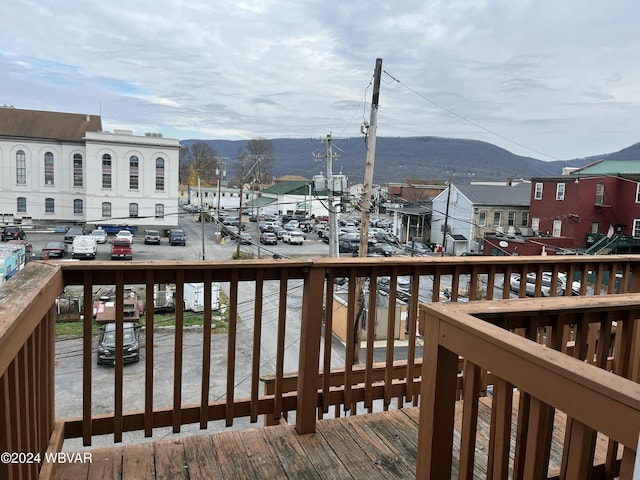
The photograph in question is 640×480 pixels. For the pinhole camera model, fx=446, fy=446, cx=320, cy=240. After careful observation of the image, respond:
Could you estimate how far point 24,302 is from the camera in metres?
1.15

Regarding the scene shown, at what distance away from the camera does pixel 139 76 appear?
42.3 m

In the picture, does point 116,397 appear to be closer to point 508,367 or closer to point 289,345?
point 508,367

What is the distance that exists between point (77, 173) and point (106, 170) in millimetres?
3064

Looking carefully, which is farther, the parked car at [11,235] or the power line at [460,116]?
Result: the parked car at [11,235]

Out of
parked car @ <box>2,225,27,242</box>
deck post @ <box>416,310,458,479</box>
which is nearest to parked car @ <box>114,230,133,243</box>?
parked car @ <box>2,225,27,242</box>

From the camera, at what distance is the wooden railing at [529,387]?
76 cm

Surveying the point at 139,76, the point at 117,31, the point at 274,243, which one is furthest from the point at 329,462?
the point at 139,76

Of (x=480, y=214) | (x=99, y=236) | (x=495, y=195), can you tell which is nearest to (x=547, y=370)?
(x=480, y=214)

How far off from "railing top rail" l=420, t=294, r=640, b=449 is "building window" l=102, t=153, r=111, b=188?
114ft

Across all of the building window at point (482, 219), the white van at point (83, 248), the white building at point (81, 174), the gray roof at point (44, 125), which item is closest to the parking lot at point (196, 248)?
the white van at point (83, 248)

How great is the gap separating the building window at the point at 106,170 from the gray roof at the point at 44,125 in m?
3.11

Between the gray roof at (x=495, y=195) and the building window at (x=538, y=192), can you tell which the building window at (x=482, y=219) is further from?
the building window at (x=538, y=192)

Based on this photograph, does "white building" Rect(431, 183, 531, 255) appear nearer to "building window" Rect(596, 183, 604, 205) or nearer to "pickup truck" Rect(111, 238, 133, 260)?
"building window" Rect(596, 183, 604, 205)

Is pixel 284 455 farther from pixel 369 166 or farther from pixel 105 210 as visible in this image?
pixel 105 210
